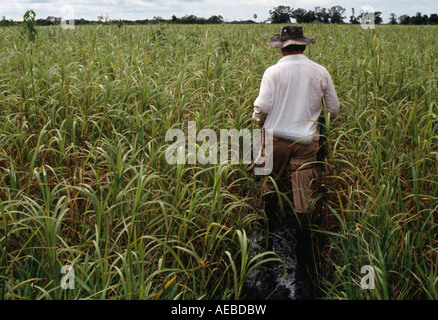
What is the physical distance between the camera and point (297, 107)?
281 cm

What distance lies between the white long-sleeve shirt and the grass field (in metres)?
0.31

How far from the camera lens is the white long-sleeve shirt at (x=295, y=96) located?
9.12 ft

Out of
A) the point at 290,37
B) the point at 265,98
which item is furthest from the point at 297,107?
the point at 290,37

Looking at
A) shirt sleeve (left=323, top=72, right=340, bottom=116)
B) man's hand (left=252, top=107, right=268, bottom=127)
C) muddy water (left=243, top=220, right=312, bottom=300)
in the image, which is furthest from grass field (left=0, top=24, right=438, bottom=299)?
man's hand (left=252, top=107, right=268, bottom=127)

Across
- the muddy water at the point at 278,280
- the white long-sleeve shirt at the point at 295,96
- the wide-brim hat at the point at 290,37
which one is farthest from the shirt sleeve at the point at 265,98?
the muddy water at the point at 278,280

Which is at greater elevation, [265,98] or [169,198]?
[265,98]

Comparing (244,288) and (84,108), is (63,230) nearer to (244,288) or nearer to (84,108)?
(244,288)

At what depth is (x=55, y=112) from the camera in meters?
3.31

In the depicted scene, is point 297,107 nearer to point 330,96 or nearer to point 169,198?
point 330,96

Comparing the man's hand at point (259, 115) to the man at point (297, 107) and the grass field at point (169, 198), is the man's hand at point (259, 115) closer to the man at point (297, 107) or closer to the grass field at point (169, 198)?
the man at point (297, 107)

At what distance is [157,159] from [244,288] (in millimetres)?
1078

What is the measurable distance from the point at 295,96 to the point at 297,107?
88 mm

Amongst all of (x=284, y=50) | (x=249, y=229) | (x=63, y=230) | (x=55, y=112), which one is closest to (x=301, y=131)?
(x=284, y=50)
